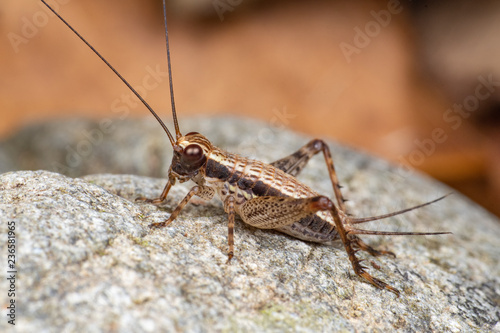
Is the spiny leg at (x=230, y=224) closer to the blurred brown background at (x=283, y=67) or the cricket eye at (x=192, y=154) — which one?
the cricket eye at (x=192, y=154)

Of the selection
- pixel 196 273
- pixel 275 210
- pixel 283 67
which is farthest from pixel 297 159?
pixel 283 67

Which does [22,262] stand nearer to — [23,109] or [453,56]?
[23,109]

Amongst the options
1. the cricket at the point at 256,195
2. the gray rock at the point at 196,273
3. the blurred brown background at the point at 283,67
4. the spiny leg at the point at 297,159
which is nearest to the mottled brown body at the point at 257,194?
the cricket at the point at 256,195

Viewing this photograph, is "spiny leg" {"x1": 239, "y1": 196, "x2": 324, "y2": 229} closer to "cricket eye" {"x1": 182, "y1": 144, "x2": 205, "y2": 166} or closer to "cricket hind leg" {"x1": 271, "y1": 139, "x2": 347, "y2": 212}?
"cricket eye" {"x1": 182, "y1": 144, "x2": 205, "y2": 166}

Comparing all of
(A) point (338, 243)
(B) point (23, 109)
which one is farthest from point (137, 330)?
(B) point (23, 109)

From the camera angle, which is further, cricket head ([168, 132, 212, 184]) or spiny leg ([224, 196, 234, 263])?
cricket head ([168, 132, 212, 184])

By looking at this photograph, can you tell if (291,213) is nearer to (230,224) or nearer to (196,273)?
(230,224)

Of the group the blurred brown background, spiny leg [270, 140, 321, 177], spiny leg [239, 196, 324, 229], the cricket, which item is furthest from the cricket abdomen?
the blurred brown background
